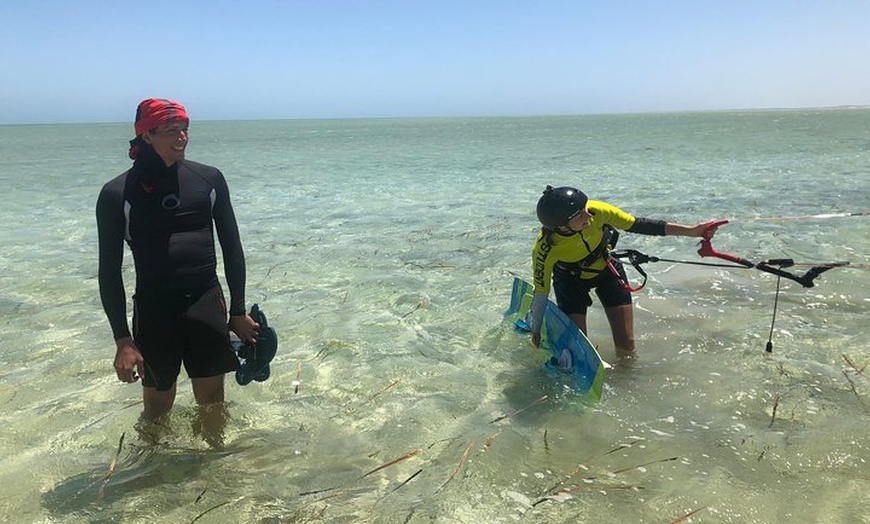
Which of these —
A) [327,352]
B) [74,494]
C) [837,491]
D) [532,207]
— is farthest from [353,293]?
[532,207]

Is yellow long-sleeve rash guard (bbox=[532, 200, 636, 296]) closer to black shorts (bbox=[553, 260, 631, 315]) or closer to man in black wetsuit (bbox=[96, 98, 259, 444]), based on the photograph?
black shorts (bbox=[553, 260, 631, 315])

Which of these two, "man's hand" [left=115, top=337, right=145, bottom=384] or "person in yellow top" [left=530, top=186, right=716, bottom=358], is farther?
"person in yellow top" [left=530, top=186, right=716, bottom=358]

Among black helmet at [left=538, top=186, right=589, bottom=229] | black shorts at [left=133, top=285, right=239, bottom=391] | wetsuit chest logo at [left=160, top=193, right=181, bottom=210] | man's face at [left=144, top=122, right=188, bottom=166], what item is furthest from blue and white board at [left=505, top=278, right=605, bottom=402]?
man's face at [left=144, top=122, right=188, bottom=166]

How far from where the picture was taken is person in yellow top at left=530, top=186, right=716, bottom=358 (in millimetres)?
5516

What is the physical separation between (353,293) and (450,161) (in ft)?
96.5

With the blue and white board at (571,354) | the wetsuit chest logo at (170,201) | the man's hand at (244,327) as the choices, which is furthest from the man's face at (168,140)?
the blue and white board at (571,354)

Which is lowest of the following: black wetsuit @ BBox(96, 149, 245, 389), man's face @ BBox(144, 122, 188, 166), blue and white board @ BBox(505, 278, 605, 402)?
blue and white board @ BBox(505, 278, 605, 402)

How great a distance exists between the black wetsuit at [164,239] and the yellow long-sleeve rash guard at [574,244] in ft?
9.48

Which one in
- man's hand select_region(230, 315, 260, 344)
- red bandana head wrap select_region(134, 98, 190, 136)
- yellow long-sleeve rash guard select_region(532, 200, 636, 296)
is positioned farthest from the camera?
yellow long-sleeve rash guard select_region(532, 200, 636, 296)

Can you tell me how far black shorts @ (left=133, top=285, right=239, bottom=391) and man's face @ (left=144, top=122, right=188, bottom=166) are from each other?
3.10ft

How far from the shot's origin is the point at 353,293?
953 centimetres

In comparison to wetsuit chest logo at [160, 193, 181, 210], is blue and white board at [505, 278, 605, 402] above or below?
below

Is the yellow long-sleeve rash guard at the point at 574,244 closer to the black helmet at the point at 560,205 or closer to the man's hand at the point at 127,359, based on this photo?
the black helmet at the point at 560,205

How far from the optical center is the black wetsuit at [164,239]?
3.80 m
